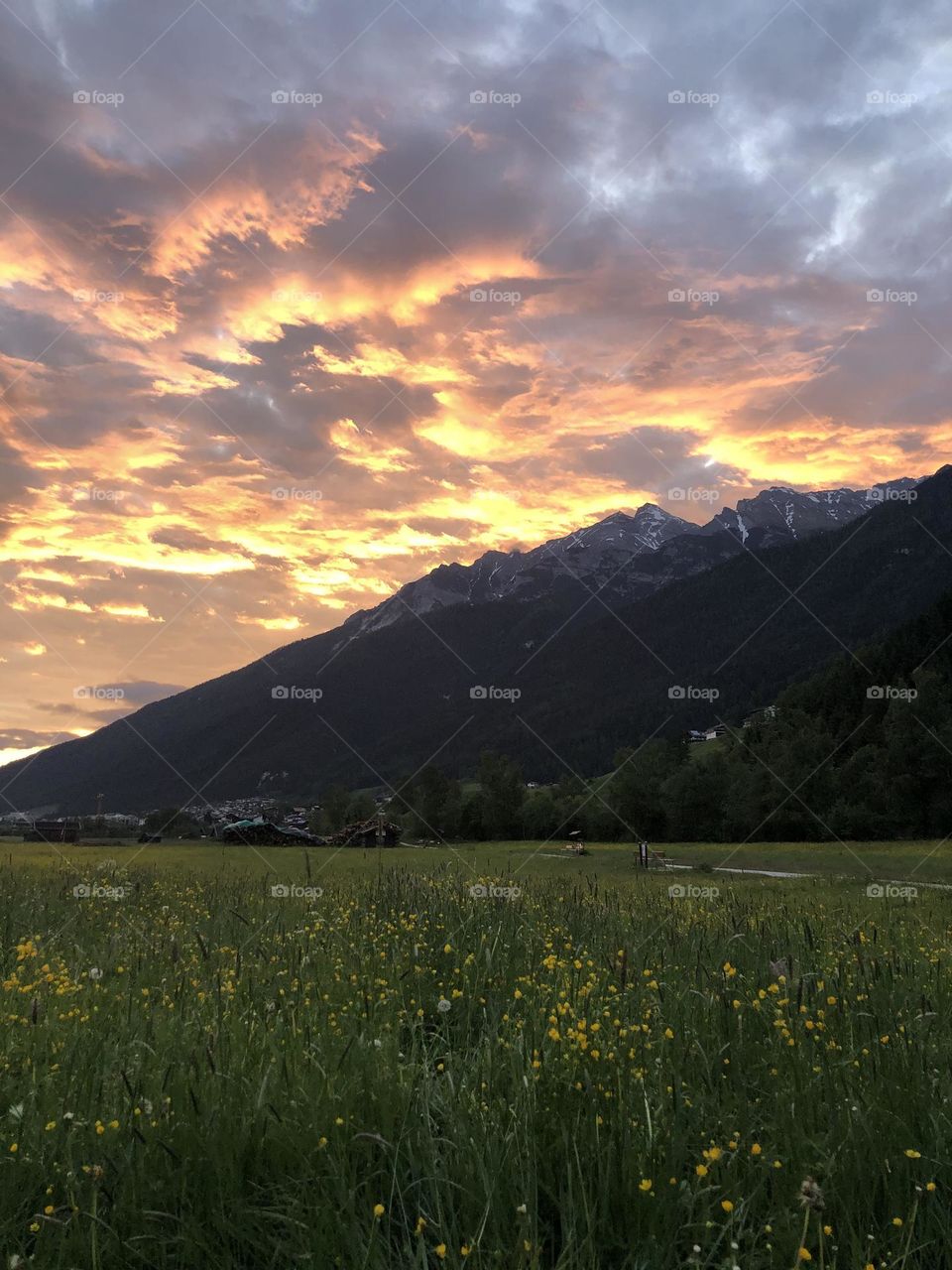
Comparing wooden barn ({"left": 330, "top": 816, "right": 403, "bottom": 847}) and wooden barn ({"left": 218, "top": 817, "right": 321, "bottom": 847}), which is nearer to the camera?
wooden barn ({"left": 330, "top": 816, "right": 403, "bottom": 847})

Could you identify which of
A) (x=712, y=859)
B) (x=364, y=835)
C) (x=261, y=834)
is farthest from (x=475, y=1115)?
(x=261, y=834)

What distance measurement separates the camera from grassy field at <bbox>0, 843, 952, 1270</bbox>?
375cm

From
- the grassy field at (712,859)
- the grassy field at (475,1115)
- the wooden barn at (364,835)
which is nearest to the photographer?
the grassy field at (475,1115)

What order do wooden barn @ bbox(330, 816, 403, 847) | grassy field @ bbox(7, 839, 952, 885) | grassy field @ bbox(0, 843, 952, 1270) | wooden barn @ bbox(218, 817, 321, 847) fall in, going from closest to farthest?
1. grassy field @ bbox(0, 843, 952, 1270)
2. grassy field @ bbox(7, 839, 952, 885)
3. wooden barn @ bbox(330, 816, 403, 847)
4. wooden barn @ bbox(218, 817, 321, 847)

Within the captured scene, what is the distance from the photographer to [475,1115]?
14.4 feet

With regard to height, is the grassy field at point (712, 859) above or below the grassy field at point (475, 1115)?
below

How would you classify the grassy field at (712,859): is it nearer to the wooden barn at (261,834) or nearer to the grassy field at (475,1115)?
the grassy field at (475,1115)

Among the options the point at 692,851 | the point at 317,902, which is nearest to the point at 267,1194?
the point at 317,902

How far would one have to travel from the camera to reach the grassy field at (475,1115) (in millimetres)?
3754

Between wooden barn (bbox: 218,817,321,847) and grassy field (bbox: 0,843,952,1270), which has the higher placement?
grassy field (bbox: 0,843,952,1270)

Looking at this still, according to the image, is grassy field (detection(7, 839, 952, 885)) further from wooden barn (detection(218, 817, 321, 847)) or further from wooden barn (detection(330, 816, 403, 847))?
wooden barn (detection(218, 817, 321, 847))

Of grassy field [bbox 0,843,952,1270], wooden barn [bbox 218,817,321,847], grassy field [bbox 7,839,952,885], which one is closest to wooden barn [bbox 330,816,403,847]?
wooden barn [bbox 218,817,321,847]

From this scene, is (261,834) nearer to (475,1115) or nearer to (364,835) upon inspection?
(364,835)

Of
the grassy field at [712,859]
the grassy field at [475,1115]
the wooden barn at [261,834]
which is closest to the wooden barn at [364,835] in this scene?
the wooden barn at [261,834]
